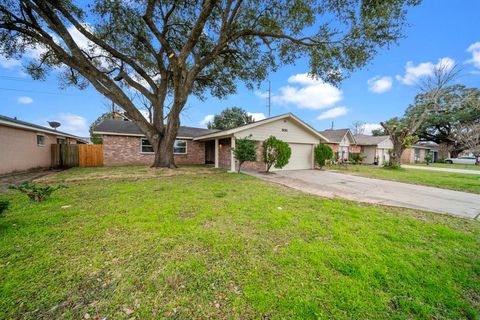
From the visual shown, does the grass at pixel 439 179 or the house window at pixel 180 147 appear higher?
the house window at pixel 180 147

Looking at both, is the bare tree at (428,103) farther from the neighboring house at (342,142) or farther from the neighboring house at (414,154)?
the neighboring house at (414,154)

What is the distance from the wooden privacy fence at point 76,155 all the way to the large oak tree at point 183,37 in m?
4.24

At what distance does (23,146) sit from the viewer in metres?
10.1

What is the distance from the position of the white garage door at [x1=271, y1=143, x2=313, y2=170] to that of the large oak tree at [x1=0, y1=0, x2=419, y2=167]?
494 centimetres

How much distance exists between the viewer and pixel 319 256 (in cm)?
264

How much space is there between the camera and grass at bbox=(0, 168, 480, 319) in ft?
6.00

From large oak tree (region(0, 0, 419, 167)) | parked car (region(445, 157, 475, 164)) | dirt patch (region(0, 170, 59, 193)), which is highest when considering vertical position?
large oak tree (region(0, 0, 419, 167))

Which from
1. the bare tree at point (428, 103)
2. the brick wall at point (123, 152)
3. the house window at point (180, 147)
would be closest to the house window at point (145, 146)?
the brick wall at point (123, 152)

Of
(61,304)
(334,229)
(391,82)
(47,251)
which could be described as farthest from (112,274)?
(391,82)

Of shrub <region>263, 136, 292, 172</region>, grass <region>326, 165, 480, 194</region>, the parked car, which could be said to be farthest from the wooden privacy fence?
the parked car

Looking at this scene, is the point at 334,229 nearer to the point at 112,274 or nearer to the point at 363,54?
the point at 112,274

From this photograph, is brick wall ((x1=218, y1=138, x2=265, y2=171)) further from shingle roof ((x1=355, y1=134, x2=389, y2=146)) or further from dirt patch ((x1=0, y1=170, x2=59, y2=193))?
shingle roof ((x1=355, y1=134, x2=389, y2=146))

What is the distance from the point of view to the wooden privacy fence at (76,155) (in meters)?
12.5

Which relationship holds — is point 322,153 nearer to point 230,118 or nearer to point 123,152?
point 123,152
